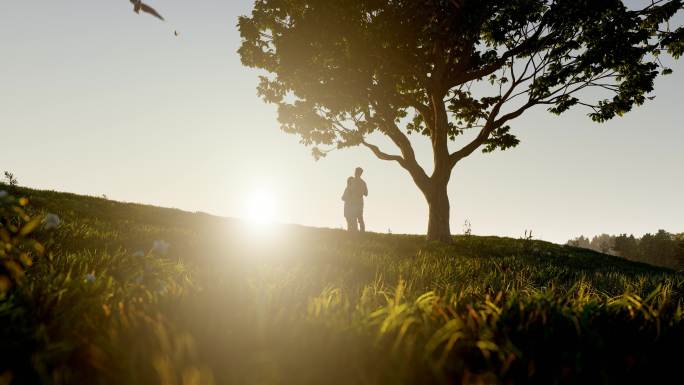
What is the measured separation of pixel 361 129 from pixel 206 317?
609 inches

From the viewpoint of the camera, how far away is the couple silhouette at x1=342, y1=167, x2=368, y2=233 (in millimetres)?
17281

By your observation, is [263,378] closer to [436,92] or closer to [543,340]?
[543,340]

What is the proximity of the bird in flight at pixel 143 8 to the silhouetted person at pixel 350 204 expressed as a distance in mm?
15441

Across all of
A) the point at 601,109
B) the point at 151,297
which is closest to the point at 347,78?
the point at 601,109

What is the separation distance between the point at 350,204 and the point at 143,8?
1566 centimetres

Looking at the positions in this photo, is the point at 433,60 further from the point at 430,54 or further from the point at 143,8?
the point at 143,8

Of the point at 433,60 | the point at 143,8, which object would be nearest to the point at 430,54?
the point at 433,60

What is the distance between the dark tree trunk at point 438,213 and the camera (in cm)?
1652

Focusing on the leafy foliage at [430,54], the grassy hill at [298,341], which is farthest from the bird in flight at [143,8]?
the leafy foliage at [430,54]

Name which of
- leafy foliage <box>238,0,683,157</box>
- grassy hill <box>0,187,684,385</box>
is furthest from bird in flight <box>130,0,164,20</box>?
leafy foliage <box>238,0,683,157</box>

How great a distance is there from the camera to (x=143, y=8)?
1860 mm

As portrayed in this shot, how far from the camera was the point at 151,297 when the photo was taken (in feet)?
8.79

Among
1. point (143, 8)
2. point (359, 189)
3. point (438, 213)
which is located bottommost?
point (143, 8)

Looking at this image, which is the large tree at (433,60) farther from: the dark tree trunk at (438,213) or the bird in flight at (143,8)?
the bird in flight at (143,8)
